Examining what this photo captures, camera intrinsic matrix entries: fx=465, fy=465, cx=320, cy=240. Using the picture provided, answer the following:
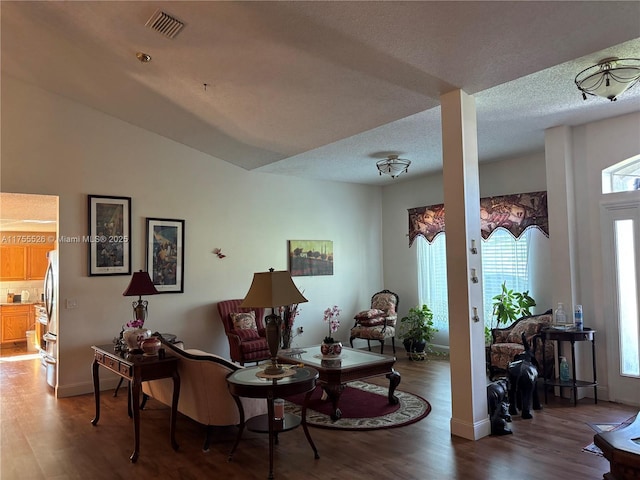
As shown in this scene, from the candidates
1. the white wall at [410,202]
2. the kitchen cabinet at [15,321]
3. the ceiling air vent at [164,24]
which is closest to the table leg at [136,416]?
the ceiling air vent at [164,24]

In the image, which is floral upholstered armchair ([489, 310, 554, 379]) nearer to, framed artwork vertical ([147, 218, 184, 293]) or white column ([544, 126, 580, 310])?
white column ([544, 126, 580, 310])

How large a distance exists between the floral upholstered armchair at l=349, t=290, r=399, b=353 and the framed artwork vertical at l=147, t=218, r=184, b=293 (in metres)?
2.96

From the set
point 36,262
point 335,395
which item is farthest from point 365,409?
point 36,262

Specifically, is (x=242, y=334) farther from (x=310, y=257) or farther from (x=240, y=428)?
(x=240, y=428)

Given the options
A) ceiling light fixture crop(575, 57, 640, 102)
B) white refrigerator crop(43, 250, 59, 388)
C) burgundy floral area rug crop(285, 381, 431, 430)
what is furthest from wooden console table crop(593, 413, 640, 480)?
white refrigerator crop(43, 250, 59, 388)

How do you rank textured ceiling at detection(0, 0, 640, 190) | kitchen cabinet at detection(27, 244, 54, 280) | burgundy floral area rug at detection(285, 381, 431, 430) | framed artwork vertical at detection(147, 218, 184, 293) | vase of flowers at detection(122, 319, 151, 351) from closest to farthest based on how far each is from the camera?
1. textured ceiling at detection(0, 0, 640, 190)
2. vase of flowers at detection(122, 319, 151, 351)
3. burgundy floral area rug at detection(285, 381, 431, 430)
4. framed artwork vertical at detection(147, 218, 184, 293)
5. kitchen cabinet at detection(27, 244, 54, 280)

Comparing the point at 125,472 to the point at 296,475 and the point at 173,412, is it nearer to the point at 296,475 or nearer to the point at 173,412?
the point at 173,412

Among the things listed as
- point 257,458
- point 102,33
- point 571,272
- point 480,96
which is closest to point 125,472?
point 257,458

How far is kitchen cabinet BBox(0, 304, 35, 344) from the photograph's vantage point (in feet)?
31.3

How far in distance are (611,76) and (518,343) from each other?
3.35 meters

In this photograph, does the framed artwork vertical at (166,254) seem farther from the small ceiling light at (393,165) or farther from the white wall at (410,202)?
the white wall at (410,202)

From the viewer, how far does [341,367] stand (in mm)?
4520

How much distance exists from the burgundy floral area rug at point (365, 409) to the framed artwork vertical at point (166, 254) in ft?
7.83

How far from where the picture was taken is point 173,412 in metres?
3.86
